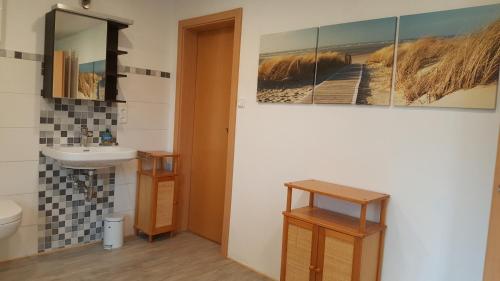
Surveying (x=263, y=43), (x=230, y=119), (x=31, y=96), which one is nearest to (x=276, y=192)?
(x=230, y=119)

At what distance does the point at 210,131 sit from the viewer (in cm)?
348

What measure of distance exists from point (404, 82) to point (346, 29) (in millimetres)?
512

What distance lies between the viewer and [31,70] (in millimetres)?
2764

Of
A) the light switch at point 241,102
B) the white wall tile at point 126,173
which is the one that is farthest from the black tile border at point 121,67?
the light switch at point 241,102

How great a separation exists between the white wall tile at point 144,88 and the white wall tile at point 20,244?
1.30m

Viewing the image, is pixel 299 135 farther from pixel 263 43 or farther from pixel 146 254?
pixel 146 254

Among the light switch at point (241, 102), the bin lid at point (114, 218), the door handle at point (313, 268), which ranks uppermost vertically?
the light switch at point (241, 102)

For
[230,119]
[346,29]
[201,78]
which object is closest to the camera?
[346,29]

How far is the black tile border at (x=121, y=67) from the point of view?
2.66 metres

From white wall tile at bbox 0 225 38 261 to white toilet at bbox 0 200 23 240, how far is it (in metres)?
0.48

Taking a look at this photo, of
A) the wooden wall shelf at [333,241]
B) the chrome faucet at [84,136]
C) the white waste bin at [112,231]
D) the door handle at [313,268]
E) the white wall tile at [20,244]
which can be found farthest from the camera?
the white waste bin at [112,231]

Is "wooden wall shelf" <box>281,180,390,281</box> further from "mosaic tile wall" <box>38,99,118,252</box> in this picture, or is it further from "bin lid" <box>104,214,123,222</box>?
"mosaic tile wall" <box>38,99,118,252</box>

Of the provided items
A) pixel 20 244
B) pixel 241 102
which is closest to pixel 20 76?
pixel 20 244

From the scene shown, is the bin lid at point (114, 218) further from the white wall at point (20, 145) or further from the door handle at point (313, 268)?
the door handle at point (313, 268)
